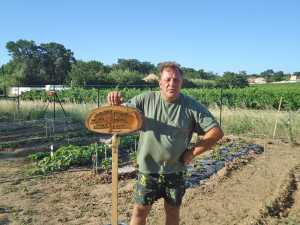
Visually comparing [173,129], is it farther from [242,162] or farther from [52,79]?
[52,79]

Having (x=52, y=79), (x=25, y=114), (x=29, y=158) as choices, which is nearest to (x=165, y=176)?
(x=29, y=158)

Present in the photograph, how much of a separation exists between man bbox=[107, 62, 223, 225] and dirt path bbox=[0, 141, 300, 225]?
1.82 m

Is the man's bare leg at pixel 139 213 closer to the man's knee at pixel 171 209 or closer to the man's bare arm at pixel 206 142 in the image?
the man's knee at pixel 171 209

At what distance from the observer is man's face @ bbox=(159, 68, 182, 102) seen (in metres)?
2.99

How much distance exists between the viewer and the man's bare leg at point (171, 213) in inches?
124

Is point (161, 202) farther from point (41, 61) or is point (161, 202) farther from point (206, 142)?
point (41, 61)

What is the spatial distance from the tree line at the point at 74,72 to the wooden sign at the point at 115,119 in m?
23.9

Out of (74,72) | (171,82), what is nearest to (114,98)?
(171,82)

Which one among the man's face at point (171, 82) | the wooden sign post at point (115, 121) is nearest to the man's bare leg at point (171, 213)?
the wooden sign post at point (115, 121)

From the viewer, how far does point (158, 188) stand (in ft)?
10.2

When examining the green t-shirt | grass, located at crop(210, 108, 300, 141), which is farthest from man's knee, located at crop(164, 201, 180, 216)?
grass, located at crop(210, 108, 300, 141)

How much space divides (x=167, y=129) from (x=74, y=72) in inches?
1718

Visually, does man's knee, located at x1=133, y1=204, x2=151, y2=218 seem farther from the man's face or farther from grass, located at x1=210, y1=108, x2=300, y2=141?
grass, located at x1=210, y1=108, x2=300, y2=141

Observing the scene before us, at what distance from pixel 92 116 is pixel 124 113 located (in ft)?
0.83
